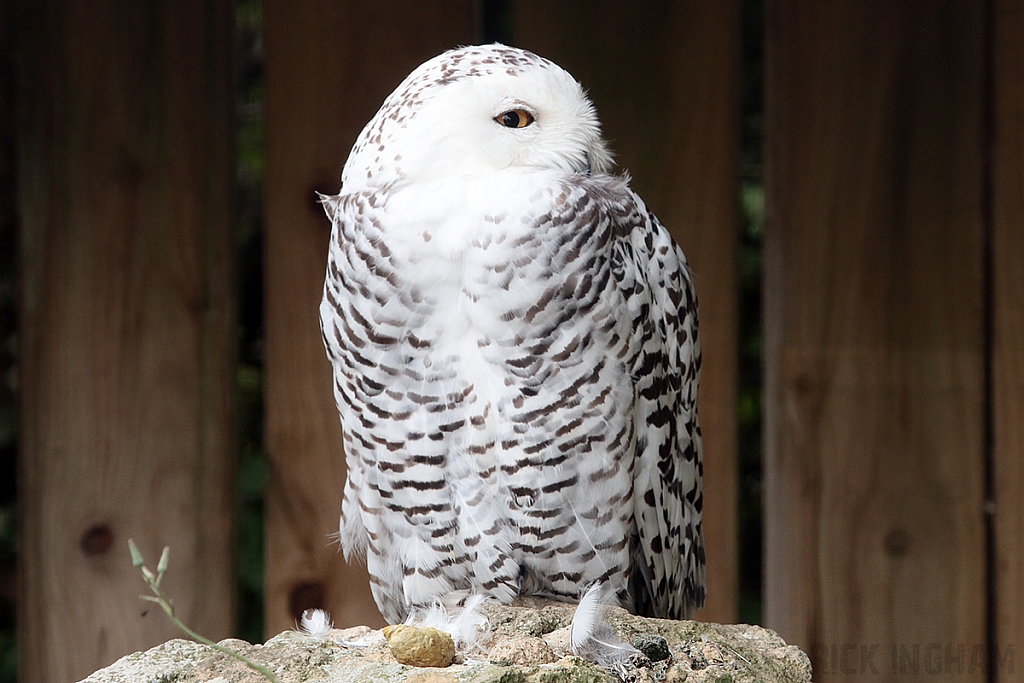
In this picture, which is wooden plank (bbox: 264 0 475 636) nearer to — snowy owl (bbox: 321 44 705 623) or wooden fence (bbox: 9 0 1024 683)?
Result: wooden fence (bbox: 9 0 1024 683)

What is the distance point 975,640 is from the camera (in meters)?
2.44

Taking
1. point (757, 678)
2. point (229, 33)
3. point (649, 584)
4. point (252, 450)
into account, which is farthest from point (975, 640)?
point (229, 33)

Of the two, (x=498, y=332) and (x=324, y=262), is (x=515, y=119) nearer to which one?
(x=498, y=332)

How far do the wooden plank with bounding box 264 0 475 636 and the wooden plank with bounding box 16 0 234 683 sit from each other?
4.3 inches

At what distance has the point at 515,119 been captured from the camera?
1.71 metres

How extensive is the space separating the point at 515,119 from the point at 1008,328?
4.21 feet

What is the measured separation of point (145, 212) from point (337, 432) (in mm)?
653

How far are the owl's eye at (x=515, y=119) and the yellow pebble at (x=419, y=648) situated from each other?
78 centimetres

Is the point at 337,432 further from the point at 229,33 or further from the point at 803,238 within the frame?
the point at 803,238

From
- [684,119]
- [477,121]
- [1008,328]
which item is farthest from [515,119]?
[1008,328]

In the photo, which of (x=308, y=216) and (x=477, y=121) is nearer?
(x=477, y=121)

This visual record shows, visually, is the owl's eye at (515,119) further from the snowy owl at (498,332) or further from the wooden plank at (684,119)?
the wooden plank at (684,119)

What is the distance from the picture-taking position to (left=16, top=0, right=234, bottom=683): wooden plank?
2.39 metres


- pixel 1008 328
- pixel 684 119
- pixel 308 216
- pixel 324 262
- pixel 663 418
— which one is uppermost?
pixel 684 119
